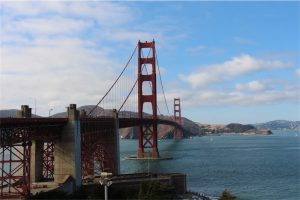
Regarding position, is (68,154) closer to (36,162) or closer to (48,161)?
(36,162)

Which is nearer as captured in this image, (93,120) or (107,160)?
(93,120)

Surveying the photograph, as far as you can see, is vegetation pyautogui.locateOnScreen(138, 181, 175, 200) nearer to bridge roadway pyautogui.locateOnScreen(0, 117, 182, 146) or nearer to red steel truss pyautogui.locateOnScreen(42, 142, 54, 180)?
bridge roadway pyautogui.locateOnScreen(0, 117, 182, 146)

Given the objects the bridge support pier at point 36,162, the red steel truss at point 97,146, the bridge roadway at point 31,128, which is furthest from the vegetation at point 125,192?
the red steel truss at point 97,146

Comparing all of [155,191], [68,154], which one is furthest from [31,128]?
[155,191]

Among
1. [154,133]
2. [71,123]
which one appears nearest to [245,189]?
Answer: [71,123]

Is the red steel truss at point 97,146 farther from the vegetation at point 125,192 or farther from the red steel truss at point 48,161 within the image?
the vegetation at point 125,192

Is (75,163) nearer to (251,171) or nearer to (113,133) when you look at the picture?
(113,133)

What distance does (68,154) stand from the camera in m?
41.3

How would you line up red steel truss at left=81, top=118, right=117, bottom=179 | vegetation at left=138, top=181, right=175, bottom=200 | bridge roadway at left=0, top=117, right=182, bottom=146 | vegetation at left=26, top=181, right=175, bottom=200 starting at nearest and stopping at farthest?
bridge roadway at left=0, top=117, right=182, bottom=146
vegetation at left=26, top=181, right=175, bottom=200
vegetation at left=138, top=181, right=175, bottom=200
red steel truss at left=81, top=118, right=117, bottom=179

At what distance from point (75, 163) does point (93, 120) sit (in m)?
10.6

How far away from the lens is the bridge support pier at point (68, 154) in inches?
1624

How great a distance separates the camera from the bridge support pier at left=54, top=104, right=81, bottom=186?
41.2 m

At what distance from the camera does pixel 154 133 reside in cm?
10038

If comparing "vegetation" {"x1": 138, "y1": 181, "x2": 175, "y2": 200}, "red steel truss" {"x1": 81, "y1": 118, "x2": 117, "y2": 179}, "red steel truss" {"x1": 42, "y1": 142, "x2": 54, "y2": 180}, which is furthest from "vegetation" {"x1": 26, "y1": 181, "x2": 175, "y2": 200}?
"red steel truss" {"x1": 42, "y1": 142, "x2": 54, "y2": 180}
